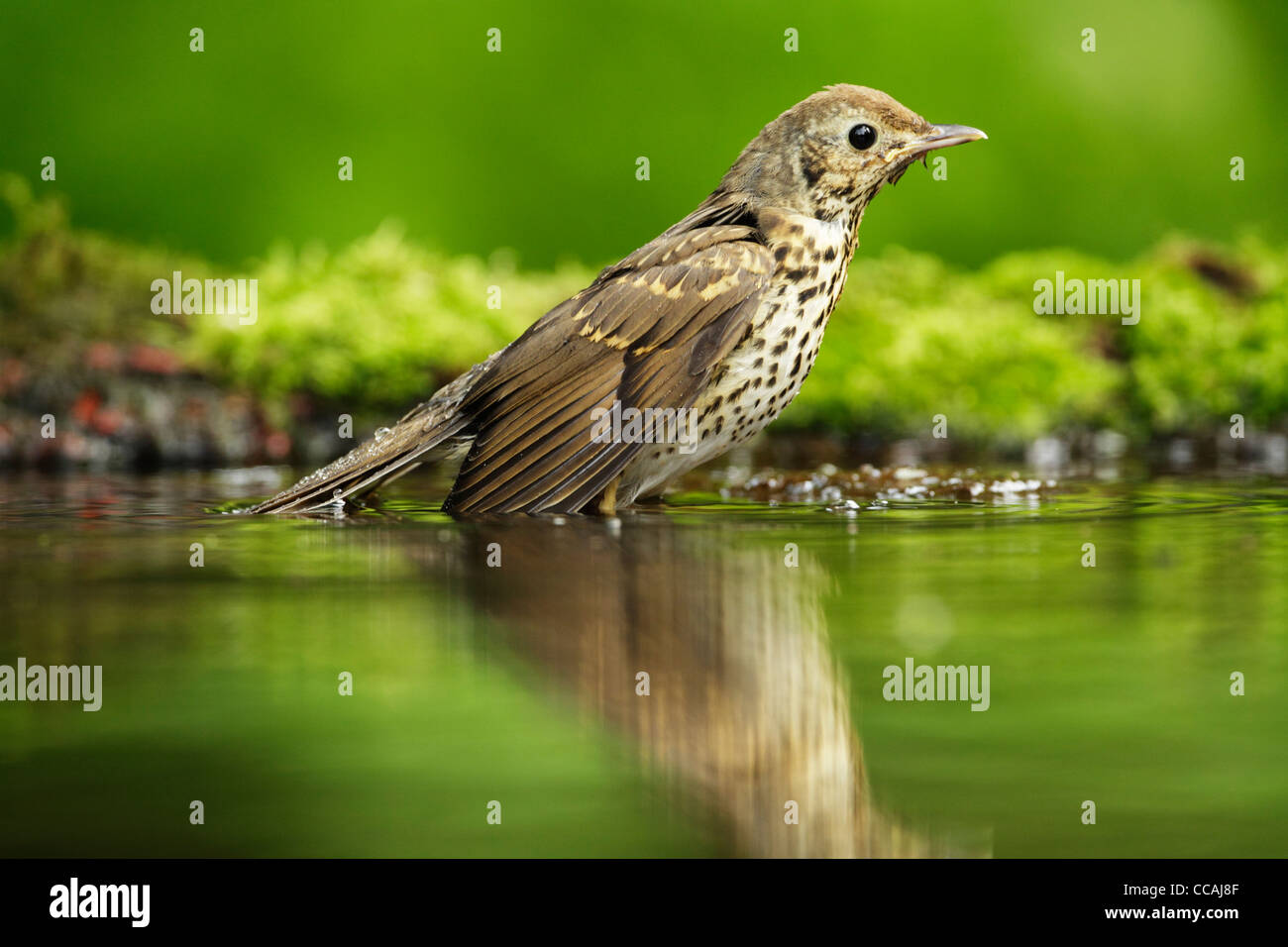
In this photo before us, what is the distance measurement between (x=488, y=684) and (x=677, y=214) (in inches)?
238

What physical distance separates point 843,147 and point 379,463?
5.46 feet

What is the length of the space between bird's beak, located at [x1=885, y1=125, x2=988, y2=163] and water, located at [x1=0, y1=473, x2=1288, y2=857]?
Result: 1289mm

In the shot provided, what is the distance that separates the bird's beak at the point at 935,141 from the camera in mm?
4551

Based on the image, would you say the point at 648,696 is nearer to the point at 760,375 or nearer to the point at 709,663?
the point at 709,663

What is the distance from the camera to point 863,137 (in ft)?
15.0

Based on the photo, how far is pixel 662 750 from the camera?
1874 millimetres

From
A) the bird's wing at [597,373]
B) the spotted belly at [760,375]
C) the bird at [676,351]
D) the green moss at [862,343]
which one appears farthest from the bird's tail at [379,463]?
the green moss at [862,343]

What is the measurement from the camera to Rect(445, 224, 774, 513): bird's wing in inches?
163

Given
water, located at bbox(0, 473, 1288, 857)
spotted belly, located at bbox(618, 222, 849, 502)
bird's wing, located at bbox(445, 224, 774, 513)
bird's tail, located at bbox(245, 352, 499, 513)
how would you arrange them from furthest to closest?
bird's tail, located at bbox(245, 352, 499, 513), spotted belly, located at bbox(618, 222, 849, 502), bird's wing, located at bbox(445, 224, 774, 513), water, located at bbox(0, 473, 1288, 857)

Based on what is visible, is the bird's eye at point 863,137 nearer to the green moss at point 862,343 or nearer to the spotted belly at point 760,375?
the spotted belly at point 760,375

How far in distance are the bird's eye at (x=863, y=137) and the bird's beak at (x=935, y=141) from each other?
0.20 ft

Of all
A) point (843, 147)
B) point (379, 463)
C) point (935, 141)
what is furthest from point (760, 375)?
point (379, 463)

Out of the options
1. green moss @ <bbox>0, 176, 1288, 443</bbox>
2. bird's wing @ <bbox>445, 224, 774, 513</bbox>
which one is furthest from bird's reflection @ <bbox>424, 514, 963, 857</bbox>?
green moss @ <bbox>0, 176, 1288, 443</bbox>

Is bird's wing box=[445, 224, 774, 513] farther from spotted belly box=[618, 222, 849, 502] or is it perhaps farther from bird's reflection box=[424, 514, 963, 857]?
bird's reflection box=[424, 514, 963, 857]
